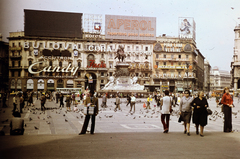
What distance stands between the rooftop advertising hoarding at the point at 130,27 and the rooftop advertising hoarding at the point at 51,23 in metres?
8.16

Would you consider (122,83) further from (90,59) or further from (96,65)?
(90,59)

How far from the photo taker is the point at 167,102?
10977mm

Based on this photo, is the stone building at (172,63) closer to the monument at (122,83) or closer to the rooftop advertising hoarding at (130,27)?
the rooftop advertising hoarding at (130,27)

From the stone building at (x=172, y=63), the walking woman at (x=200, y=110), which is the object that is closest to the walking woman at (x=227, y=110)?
the walking woman at (x=200, y=110)

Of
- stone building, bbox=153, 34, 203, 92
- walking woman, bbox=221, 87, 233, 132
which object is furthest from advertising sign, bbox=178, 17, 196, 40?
walking woman, bbox=221, 87, 233, 132

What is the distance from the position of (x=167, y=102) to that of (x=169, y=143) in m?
2.52

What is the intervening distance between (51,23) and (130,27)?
2078 cm

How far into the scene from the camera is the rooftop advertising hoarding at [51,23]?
76750mm

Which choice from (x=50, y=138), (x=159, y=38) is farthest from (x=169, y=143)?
(x=159, y=38)

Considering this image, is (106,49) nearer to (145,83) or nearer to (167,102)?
(145,83)

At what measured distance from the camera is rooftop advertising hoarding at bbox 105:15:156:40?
8212 cm

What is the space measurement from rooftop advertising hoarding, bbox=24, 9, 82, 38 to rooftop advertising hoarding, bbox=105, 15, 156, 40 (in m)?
8.16

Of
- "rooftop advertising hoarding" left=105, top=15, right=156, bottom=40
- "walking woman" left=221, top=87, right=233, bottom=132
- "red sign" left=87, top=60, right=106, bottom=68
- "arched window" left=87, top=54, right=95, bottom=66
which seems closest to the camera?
"walking woman" left=221, top=87, right=233, bottom=132

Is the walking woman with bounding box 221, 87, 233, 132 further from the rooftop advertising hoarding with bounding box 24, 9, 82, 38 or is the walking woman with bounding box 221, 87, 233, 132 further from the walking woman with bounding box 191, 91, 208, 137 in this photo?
the rooftop advertising hoarding with bounding box 24, 9, 82, 38
